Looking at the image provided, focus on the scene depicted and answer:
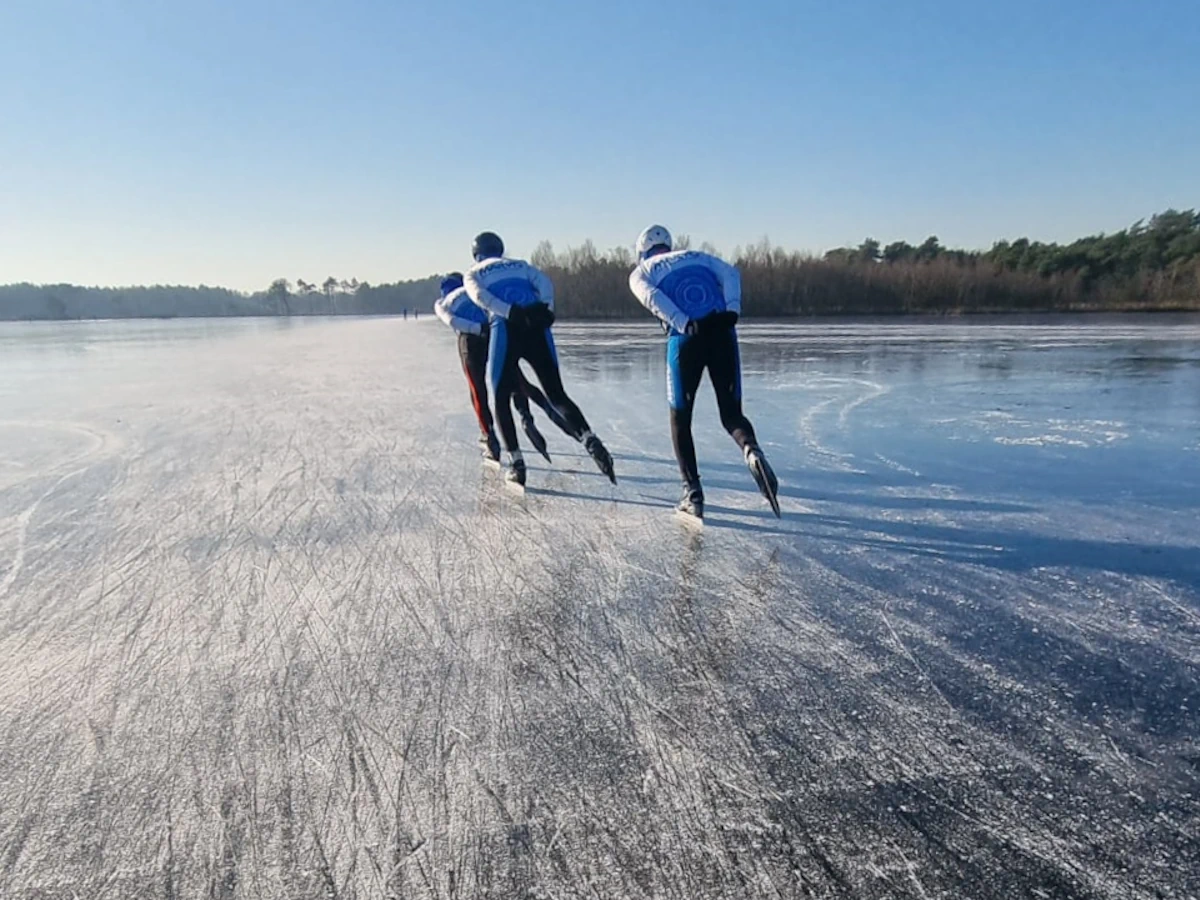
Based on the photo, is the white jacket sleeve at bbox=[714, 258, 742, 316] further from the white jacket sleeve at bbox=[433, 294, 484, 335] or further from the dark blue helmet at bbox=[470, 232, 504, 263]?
the white jacket sleeve at bbox=[433, 294, 484, 335]

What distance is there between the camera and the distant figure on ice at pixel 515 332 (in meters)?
4.04

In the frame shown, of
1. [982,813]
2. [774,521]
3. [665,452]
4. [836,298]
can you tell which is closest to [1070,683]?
[982,813]

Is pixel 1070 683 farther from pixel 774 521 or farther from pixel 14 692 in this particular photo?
pixel 14 692

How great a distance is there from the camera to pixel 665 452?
4.87 m

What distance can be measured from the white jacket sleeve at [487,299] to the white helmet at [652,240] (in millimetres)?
967

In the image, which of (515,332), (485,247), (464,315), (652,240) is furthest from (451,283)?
(652,240)

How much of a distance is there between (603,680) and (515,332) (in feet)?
8.92

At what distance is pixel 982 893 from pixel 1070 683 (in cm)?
96

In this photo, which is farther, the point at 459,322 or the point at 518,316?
the point at 459,322

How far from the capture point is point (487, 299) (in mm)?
4047

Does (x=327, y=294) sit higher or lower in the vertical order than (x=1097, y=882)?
higher

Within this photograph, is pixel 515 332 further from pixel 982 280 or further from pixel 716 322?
pixel 982 280

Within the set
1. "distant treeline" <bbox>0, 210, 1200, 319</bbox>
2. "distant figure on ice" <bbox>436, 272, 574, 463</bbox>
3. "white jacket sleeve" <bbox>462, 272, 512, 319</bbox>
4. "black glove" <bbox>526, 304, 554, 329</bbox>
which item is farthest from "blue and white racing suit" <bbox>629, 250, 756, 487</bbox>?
"distant treeline" <bbox>0, 210, 1200, 319</bbox>

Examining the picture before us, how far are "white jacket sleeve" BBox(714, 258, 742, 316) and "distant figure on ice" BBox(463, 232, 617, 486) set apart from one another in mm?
1178
